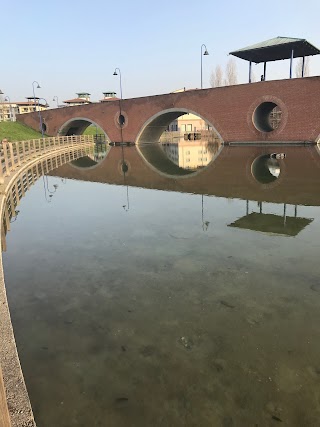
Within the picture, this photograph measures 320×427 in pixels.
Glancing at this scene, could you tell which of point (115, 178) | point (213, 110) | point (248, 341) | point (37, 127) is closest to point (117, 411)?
point (248, 341)

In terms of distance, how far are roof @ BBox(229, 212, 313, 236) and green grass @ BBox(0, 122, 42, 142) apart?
42.5m

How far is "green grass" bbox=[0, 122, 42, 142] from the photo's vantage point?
4612 cm

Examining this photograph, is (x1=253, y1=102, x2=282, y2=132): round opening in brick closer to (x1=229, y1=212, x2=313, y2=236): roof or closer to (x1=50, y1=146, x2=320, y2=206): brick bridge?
(x1=50, y1=146, x2=320, y2=206): brick bridge

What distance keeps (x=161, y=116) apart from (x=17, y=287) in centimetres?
3827

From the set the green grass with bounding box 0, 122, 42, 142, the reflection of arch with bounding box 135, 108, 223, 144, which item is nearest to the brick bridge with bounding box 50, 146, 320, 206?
the reflection of arch with bounding box 135, 108, 223, 144

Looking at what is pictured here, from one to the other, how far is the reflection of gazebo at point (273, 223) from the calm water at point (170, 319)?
0.08ft

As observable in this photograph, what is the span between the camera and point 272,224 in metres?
7.95

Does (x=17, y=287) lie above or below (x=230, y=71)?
below

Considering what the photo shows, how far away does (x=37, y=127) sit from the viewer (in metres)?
57.7

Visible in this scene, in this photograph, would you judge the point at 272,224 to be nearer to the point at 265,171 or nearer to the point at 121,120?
the point at 265,171

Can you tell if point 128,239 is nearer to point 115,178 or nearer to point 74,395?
point 74,395

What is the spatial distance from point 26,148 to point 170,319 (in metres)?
28.9

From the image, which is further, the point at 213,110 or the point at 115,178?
the point at 213,110

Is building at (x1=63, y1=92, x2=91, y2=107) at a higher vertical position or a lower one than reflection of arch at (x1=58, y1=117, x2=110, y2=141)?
higher
